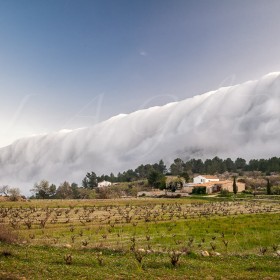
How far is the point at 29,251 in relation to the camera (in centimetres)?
2566

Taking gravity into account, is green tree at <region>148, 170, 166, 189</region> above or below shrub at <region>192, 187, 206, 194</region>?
above

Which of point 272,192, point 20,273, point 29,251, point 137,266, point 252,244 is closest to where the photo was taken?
point 20,273

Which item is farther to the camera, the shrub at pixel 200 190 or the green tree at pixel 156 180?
the green tree at pixel 156 180

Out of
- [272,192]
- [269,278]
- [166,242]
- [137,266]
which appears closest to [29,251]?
[137,266]

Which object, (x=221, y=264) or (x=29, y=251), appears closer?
(x=221, y=264)

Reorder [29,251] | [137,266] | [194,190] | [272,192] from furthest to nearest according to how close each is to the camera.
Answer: [194,190], [272,192], [29,251], [137,266]

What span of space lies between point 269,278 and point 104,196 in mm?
125831

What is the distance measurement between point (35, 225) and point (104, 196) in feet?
310

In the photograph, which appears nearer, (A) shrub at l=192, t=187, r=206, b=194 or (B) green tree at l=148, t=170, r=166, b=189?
(A) shrub at l=192, t=187, r=206, b=194

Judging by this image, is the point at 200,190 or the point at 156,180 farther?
the point at 156,180

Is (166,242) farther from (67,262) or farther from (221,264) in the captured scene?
(67,262)

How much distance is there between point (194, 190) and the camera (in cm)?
15975

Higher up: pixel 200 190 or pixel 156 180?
pixel 156 180

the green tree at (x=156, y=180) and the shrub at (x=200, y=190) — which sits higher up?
the green tree at (x=156, y=180)
